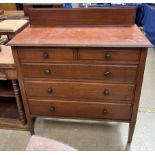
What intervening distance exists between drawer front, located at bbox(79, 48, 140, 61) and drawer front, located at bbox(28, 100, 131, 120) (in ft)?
1.24

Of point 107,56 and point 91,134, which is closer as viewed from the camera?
point 107,56

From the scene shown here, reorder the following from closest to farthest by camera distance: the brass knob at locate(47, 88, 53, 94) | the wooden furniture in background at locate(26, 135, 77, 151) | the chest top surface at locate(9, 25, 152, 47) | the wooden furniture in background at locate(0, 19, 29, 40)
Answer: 1. the wooden furniture in background at locate(26, 135, 77, 151)
2. the chest top surface at locate(9, 25, 152, 47)
3. the brass knob at locate(47, 88, 53, 94)
4. the wooden furniture in background at locate(0, 19, 29, 40)

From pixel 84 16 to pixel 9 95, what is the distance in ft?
2.92

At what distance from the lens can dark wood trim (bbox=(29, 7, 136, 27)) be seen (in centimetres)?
136

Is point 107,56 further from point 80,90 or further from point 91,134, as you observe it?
point 91,134

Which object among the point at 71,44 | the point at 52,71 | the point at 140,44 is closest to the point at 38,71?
the point at 52,71

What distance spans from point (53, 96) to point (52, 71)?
23 centimetres

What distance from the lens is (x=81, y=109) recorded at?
1.43m

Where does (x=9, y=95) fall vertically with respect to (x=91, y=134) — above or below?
above

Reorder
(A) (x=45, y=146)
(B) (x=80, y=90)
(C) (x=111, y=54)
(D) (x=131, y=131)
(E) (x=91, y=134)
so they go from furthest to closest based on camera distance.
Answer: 1. (E) (x=91, y=134)
2. (D) (x=131, y=131)
3. (B) (x=80, y=90)
4. (C) (x=111, y=54)
5. (A) (x=45, y=146)

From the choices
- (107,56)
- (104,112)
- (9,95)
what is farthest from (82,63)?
(9,95)

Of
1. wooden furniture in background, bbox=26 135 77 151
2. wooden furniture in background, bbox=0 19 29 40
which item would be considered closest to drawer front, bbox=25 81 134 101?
wooden furniture in background, bbox=0 19 29 40

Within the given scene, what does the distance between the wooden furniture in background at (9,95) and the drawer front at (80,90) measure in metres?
0.15

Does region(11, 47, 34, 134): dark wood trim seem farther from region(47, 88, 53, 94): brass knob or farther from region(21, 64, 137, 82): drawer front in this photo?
region(47, 88, 53, 94): brass knob
